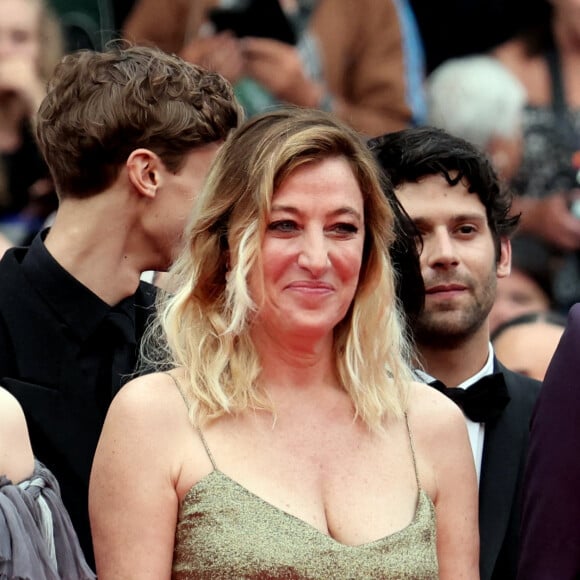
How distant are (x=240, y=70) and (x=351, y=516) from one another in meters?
3.56

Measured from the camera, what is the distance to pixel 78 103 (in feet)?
12.5

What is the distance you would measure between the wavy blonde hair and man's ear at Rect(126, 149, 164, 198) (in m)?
0.44

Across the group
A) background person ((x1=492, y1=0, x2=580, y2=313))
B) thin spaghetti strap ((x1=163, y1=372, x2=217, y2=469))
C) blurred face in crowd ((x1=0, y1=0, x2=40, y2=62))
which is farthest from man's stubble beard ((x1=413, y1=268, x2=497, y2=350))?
background person ((x1=492, y1=0, x2=580, y2=313))

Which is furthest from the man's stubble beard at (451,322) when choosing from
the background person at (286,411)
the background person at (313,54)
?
the background person at (313,54)

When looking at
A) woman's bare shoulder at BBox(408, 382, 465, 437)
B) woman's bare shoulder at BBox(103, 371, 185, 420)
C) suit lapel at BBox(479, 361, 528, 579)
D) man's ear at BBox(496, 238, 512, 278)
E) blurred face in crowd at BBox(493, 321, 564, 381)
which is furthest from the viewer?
blurred face in crowd at BBox(493, 321, 564, 381)

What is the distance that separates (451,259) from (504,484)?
2.04ft

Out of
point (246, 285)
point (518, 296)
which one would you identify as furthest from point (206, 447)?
point (518, 296)

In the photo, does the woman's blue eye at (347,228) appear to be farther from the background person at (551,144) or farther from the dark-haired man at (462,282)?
the background person at (551,144)

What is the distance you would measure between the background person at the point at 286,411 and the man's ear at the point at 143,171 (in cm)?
50

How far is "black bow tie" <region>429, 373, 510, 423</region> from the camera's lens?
386cm

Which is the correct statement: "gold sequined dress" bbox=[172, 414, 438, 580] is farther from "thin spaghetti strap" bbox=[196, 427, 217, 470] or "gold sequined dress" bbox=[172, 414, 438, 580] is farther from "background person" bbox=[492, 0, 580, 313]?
"background person" bbox=[492, 0, 580, 313]

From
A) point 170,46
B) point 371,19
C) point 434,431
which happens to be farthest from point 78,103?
point 371,19

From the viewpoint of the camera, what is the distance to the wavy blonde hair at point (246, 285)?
3123 mm

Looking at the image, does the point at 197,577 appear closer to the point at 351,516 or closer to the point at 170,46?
the point at 351,516
